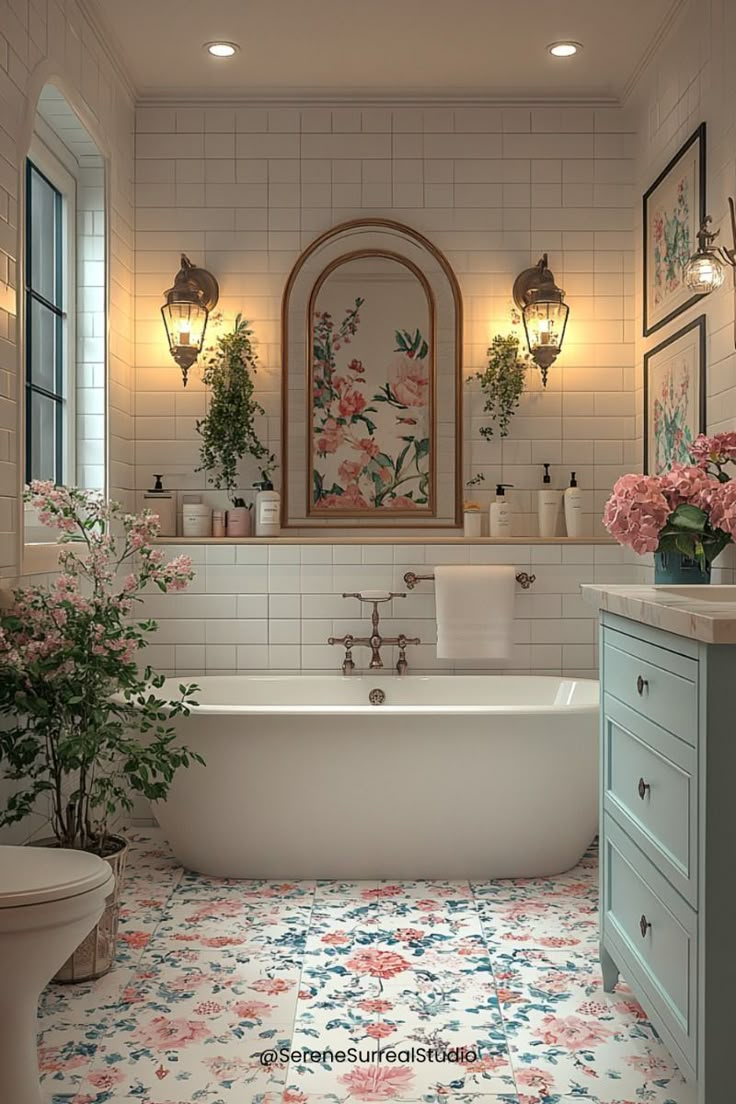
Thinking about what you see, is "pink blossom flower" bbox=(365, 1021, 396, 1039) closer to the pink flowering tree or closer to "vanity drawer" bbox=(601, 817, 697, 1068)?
"vanity drawer" bbox=(601, 817, 697, 1068)

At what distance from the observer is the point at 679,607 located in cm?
220

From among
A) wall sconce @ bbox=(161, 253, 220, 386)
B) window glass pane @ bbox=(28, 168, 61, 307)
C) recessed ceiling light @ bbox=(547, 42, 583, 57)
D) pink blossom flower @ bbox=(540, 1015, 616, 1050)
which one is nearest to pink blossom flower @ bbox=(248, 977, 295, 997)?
pink blossom flower @ bbox=(540, 1015, 616, 1050)

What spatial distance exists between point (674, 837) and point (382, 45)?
3.34 metres

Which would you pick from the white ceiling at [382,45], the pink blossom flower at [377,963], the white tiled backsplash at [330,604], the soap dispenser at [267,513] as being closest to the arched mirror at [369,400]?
the soap dispenser at [267,513]

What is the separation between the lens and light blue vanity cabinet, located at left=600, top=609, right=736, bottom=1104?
1981mm

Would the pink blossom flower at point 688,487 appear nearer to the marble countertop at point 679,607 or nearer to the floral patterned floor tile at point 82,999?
the marble countertop at point 679,607

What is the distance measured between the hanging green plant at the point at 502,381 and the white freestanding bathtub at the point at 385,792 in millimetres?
1557

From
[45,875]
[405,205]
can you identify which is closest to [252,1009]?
[45,875]

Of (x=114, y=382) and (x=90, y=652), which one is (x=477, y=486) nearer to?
(x=114, y=382)

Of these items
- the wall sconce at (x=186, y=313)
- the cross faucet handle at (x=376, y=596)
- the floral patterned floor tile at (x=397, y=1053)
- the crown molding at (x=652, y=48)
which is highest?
the crown molding at (x=652, y=48)

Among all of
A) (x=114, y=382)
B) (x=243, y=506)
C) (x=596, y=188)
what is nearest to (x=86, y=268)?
(x=114, y=382)

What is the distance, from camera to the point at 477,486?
189 inches

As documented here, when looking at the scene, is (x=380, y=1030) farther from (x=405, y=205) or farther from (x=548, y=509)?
(x=405, y=205)

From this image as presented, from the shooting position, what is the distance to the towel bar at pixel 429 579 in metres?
4.55
